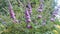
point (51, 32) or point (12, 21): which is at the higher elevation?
point (12, 21)

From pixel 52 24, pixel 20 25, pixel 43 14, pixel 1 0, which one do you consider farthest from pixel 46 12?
pixel 1 0

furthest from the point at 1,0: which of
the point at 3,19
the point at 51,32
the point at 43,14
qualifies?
the point at 51,32

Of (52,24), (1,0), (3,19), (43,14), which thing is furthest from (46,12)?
(1,0)

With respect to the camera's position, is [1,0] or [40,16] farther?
[1,0]

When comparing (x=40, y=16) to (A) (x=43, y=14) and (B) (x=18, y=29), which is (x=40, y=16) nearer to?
(A) (x=43, y=14)

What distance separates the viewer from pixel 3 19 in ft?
8.57

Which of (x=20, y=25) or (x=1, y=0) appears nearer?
(x=20, y=25)

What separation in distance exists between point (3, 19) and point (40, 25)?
1.81 feet

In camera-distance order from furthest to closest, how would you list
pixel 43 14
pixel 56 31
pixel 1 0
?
1. pixel 1 0
2. pixel 43 14
3. pixel 56 31

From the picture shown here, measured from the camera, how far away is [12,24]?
8.21ft

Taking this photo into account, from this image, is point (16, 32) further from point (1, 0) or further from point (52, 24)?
point (1, 0)

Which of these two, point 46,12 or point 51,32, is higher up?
point 46,12

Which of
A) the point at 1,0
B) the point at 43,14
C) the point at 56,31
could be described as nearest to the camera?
the point at 56,31

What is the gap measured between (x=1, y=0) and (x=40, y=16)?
50.5 inches
